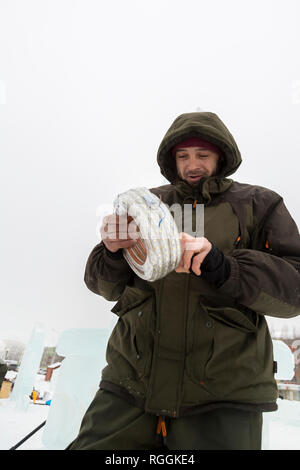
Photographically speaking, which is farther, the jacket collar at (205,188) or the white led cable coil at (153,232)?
the jacket collar at (205,188)

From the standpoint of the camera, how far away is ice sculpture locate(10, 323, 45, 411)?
6547 mm

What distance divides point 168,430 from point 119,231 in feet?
3.07

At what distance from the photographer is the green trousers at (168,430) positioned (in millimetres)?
1244

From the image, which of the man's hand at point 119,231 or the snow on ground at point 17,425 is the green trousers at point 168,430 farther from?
the snow on ground at point 17,425

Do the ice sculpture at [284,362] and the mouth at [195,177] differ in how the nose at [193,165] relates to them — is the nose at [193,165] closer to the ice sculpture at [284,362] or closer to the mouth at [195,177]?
the mouth at [195,177]

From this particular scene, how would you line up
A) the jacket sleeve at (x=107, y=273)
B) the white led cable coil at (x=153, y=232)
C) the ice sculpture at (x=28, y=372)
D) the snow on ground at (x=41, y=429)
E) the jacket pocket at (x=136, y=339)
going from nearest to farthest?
the white led cable coil at (x=153, y=232)
the jacket pocket at (x=136, y=339)
the jacket sleeve at (x=107, y=273)
the snow on ground at (x=41, y=429)
the ice sculpture at (x=28, y=372)

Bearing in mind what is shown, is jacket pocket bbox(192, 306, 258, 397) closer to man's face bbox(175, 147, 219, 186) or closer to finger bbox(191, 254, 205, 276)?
finger bbox(191, 254, 205, 276)

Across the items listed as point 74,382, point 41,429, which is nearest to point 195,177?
point 74,382

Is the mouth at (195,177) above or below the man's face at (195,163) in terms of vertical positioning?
below

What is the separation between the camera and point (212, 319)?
1407mm

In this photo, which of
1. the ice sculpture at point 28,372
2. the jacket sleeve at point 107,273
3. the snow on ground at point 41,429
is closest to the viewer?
the jacket sleeve at point 107,273

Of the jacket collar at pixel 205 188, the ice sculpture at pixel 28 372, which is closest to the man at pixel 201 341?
the jacket collar at pixel 205 188

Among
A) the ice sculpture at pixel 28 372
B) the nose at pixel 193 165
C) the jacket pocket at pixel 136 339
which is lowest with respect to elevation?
the ice sculpture at pixel 28 372

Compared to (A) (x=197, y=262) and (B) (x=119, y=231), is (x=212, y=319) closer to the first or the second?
(A) (x=197, y=262)
